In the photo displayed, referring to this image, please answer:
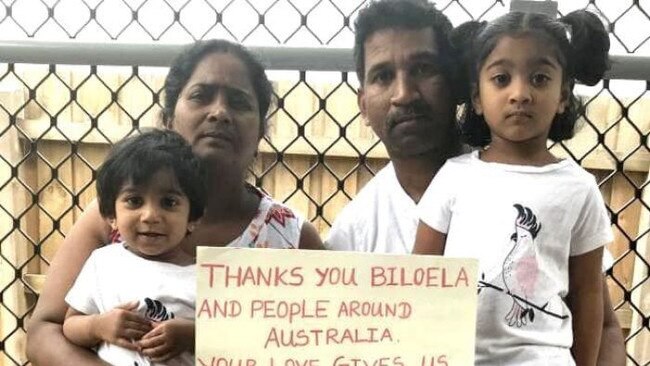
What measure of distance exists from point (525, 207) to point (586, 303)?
13 cm

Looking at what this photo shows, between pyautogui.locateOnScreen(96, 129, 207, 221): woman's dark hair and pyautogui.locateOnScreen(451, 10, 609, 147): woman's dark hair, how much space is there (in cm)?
30

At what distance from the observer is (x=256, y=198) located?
2.77 feet

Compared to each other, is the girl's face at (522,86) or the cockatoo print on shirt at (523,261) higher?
the girl's face at (522,86)

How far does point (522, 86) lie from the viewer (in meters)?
0.67

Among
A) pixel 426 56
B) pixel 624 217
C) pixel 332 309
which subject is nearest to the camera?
pixel 332 309

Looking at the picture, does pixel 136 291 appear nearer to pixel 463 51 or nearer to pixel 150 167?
pixel 150 167

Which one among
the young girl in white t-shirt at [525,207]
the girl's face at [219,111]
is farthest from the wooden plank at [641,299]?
the girl's face at [219,111]

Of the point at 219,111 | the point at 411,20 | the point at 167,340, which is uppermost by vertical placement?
the point at 411,20

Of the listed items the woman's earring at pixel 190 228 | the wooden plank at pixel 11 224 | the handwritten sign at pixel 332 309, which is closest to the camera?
the handwritten sign at pixel 332 309

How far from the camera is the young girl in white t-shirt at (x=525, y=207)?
2.24 feet

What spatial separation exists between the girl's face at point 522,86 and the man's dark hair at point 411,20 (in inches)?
3.4

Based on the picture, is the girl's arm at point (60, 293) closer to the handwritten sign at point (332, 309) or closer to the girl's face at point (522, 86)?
the handwritten sign at point (332, 309)

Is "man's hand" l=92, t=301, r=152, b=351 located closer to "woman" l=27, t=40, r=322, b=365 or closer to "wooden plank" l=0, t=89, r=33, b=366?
"woman" l=27, t=40, r=322, b=365

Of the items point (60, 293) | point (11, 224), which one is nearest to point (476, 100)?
point (60, 293)
